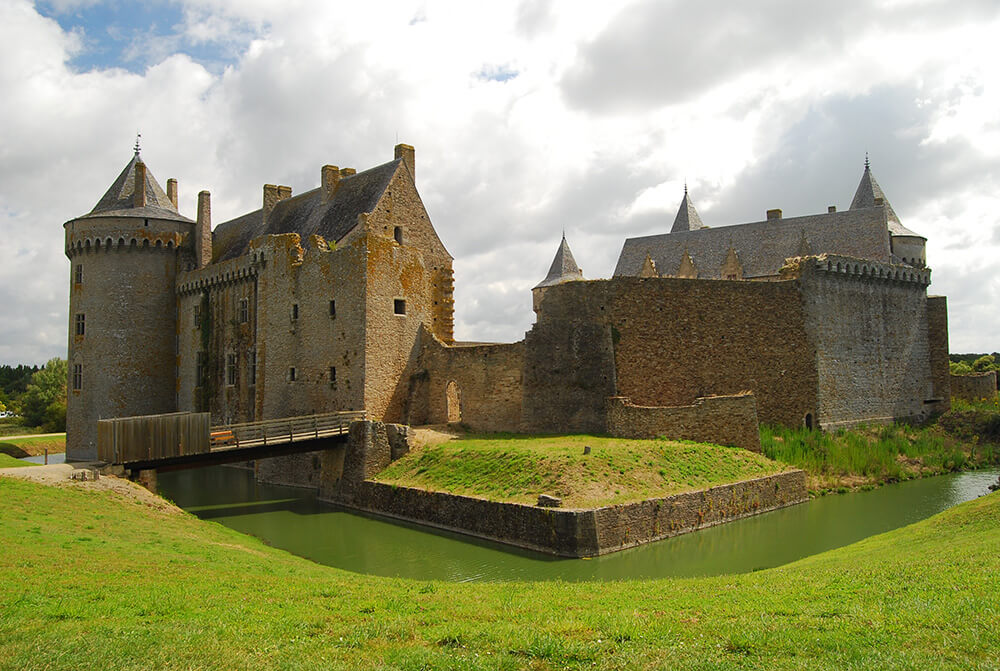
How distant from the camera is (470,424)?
2530 centimetres

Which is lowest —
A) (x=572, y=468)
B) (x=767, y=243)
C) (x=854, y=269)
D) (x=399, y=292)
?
(x=572, y=468)

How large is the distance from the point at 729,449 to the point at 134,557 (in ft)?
52.1

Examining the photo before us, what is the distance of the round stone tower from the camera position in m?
34.1

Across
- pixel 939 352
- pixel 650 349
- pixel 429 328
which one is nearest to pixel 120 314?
pixel 429 328

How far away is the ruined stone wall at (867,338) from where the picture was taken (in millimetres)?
27078

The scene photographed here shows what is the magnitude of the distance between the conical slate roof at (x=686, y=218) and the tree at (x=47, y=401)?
41745 mm

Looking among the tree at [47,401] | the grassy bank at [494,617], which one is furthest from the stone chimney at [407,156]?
the tree at [47,401]

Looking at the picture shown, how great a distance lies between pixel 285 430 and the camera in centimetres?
2447

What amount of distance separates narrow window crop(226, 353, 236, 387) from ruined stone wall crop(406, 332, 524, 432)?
10.0 m

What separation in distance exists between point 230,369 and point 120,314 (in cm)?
680

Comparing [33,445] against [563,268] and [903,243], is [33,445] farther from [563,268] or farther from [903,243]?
[903,243]

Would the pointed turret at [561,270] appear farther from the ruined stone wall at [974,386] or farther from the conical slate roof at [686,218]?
the ruined stone wall at [974,386]

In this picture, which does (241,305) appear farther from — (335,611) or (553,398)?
(335,611)

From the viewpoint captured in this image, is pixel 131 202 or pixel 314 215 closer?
pixel 314 215
